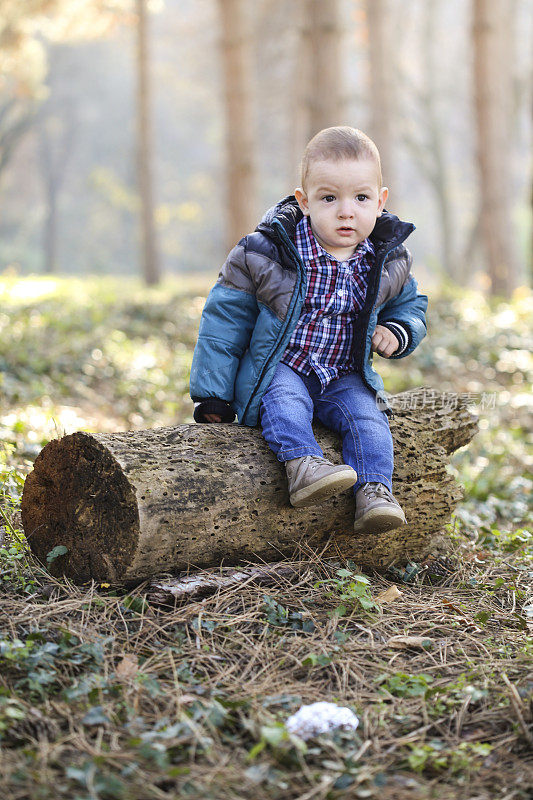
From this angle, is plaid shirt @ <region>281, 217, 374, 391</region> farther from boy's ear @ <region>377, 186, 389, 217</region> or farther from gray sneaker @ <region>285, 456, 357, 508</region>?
gray sneaker @ <region>285, 456, 357, 508</region>

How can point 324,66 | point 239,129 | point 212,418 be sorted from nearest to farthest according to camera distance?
point 212,418 < point 324,66 < point 239,129

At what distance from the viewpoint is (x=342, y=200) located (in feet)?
11.6

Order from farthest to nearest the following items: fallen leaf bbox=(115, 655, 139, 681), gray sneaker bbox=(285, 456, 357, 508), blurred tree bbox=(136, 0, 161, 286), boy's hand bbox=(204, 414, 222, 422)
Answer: blurred tree bbox=(136, 0, 161, 286) → boy's hand bbox=(204, 414, 222, 422) → gray sneaker bbox=(285, 456, 357, 508) → fallen leaf bbox=(115, 655, 139, 681)

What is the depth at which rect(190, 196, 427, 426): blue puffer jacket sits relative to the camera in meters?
3.59

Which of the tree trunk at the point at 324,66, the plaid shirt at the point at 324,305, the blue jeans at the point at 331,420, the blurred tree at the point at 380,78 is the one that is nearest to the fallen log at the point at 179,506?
the blue jeans at the point at 331,420

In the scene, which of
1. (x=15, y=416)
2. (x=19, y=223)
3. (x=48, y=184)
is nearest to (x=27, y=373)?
(x=15, y=416)

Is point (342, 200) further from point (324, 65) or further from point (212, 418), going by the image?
point (324, 65)

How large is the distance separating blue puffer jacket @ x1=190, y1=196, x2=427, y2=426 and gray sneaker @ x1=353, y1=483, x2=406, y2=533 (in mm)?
613

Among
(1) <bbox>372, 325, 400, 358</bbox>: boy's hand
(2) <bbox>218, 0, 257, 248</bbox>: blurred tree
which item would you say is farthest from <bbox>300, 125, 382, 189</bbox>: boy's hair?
(2) <bbox>218, 0, 257, 248</bbox>: blurred tree

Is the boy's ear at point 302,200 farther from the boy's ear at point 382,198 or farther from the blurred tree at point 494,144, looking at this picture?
the blurred tree at point 494,144

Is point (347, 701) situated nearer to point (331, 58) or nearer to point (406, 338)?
point (406, 338)

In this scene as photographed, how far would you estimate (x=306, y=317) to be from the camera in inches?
146

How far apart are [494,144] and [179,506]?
38.7 ft

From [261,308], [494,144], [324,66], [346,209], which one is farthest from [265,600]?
[494,144]
